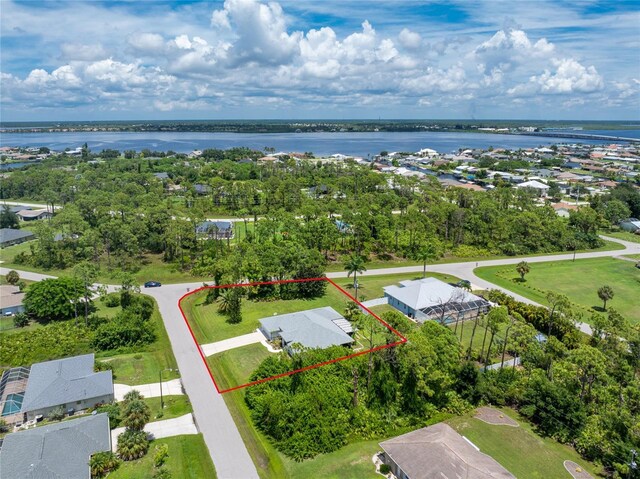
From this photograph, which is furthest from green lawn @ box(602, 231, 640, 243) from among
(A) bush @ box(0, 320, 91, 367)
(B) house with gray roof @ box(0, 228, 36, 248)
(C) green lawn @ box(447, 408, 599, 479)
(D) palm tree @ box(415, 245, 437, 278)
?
(B) house with gray roof @ box(0, 228, 36, 248)

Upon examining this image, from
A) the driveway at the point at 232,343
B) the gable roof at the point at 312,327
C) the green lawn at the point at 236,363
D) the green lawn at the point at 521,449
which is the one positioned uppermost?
the gable roof at the point at 312,327

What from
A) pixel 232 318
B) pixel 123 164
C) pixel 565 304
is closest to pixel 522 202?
pixel 565 304

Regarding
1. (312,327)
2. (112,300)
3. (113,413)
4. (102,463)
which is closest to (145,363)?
(113,413)

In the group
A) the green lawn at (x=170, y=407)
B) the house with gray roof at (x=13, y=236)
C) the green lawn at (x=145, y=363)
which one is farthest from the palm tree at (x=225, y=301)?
the house with gray roof at (x=13, y=236)

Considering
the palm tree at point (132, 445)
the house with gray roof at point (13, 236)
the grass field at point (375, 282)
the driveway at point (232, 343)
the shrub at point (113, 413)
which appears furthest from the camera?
the house with gray roof at point (13, 236)

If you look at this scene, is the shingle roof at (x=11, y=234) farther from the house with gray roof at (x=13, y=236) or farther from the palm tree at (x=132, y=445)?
the palm tree at (x=132, y=445)

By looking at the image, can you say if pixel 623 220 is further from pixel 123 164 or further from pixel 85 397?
pixel 123 164
